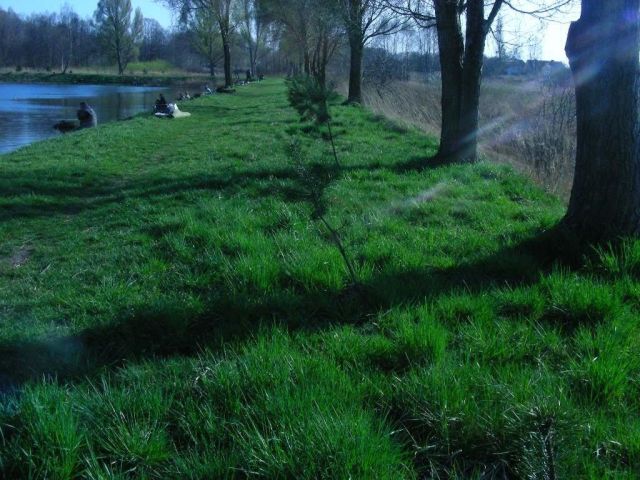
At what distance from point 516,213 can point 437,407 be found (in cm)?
408

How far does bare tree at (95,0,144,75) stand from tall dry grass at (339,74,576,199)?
6643 centimetres

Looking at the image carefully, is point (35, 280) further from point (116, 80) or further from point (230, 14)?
point (116, 80)

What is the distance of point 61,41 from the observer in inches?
3826

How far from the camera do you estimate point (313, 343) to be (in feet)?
10.4

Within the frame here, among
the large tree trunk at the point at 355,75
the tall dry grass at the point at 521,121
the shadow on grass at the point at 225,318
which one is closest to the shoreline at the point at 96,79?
the large tree trunk at the point at 355,75

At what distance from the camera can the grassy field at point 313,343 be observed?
2.17 meters

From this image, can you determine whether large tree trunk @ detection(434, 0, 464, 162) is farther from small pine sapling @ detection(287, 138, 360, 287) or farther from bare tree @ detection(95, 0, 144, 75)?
bare tree @ detection(95, 0, 144, 75)

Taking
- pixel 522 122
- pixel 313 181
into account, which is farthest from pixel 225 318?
pixel 522 122

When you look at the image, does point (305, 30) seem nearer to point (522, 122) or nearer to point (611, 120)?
point (522, 122)

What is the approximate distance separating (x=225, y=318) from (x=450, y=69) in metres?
7.45

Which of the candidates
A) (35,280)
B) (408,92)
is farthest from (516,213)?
(408,92)

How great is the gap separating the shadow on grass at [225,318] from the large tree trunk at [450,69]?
5.47m

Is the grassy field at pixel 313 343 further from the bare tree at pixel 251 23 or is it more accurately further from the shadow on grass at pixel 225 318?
the bare tree at pixel 251 23

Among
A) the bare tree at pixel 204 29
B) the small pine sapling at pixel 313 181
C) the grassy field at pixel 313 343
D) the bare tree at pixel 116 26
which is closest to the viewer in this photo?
the grassy field at pixel 313 343
